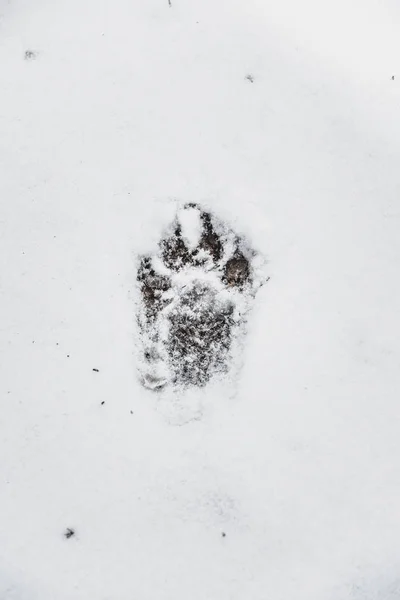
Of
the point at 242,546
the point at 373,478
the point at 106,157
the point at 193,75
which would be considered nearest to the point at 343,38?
the point at 193,75

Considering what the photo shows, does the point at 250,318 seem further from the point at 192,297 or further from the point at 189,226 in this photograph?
the point at 189,226

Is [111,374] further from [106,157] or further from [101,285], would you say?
[106,157]

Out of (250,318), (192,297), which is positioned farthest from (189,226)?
(250,318)

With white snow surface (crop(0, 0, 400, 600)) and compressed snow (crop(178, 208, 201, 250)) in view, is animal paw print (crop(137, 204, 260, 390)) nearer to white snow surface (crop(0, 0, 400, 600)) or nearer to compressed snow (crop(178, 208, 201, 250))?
compressed snow (crop(178, 208, 201, 250))

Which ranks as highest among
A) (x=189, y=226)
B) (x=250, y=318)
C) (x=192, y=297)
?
(x=189, y=226)

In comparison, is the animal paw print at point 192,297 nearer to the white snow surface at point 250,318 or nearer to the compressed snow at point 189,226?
the compressed snow at point 189,226
